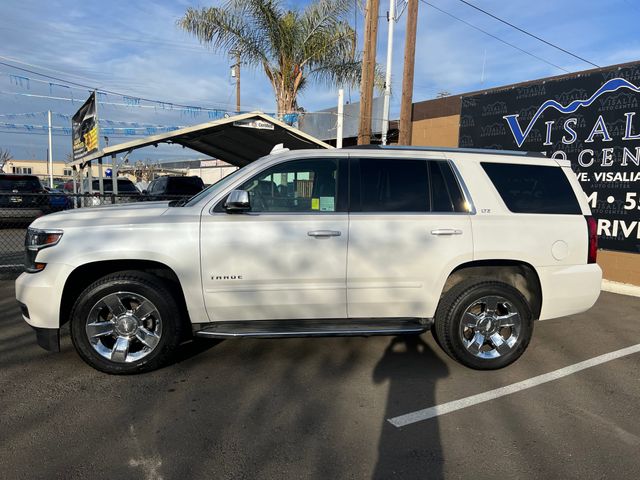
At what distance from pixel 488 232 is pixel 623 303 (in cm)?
417

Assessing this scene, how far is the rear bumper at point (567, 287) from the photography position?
4258 millimetres

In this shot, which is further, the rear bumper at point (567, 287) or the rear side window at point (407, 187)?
the rear bumper at point (567, 287)

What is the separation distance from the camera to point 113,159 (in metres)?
9.99

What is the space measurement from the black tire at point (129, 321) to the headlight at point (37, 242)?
0.46 meters

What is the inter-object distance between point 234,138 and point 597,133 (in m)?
7.64

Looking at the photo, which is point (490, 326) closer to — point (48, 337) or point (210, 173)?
point (48, 337)

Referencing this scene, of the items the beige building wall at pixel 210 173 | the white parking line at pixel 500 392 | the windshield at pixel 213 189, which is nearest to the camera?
the white parking line at pixel 500 392

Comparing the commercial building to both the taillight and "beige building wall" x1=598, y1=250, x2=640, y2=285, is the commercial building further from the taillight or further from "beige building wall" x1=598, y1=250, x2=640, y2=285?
the taillight

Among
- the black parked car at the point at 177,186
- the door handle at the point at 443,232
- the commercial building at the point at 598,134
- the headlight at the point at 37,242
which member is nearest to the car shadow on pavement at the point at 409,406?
the door handle at the point at 443,232

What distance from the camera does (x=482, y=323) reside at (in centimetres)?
421

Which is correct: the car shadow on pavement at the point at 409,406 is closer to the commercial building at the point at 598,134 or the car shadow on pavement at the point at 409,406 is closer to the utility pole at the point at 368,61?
the commercial building at the point at 598,134

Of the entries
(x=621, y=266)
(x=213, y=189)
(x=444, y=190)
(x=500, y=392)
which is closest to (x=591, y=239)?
(x=444, y=190)

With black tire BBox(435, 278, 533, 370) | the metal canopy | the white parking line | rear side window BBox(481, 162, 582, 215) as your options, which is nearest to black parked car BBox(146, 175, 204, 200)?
the metal canopy

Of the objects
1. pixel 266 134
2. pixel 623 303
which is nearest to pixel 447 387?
pixel 623 303
